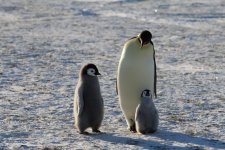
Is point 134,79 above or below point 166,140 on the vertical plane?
above

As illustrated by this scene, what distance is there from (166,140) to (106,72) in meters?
4.03

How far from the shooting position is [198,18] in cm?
1759

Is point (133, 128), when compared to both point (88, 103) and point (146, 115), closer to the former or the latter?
point (146, 115)

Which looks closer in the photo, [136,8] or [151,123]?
[151,123]

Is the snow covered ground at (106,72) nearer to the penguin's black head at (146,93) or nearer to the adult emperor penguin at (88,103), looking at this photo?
the adult emperor penguin at (88,103)

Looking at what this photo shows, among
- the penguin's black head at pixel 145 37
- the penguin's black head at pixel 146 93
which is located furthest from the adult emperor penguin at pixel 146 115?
the penguin's black head at pixel 145 37

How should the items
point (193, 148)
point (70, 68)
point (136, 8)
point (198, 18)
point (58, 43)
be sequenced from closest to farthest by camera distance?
point (193, 148) < point (70, 68) < point (58, 43) < point (198, 18) < point (136, 8)

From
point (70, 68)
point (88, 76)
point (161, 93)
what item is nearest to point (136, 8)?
point (70, 68)

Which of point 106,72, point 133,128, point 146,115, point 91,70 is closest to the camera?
point 146,115

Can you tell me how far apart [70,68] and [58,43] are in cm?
344

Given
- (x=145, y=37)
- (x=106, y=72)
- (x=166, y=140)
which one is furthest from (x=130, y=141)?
(x=106, y=72)

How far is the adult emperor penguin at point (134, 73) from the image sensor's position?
19.2 feet

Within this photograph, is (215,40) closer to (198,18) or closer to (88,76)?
(198,18)

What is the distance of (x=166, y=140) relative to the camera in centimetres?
532
